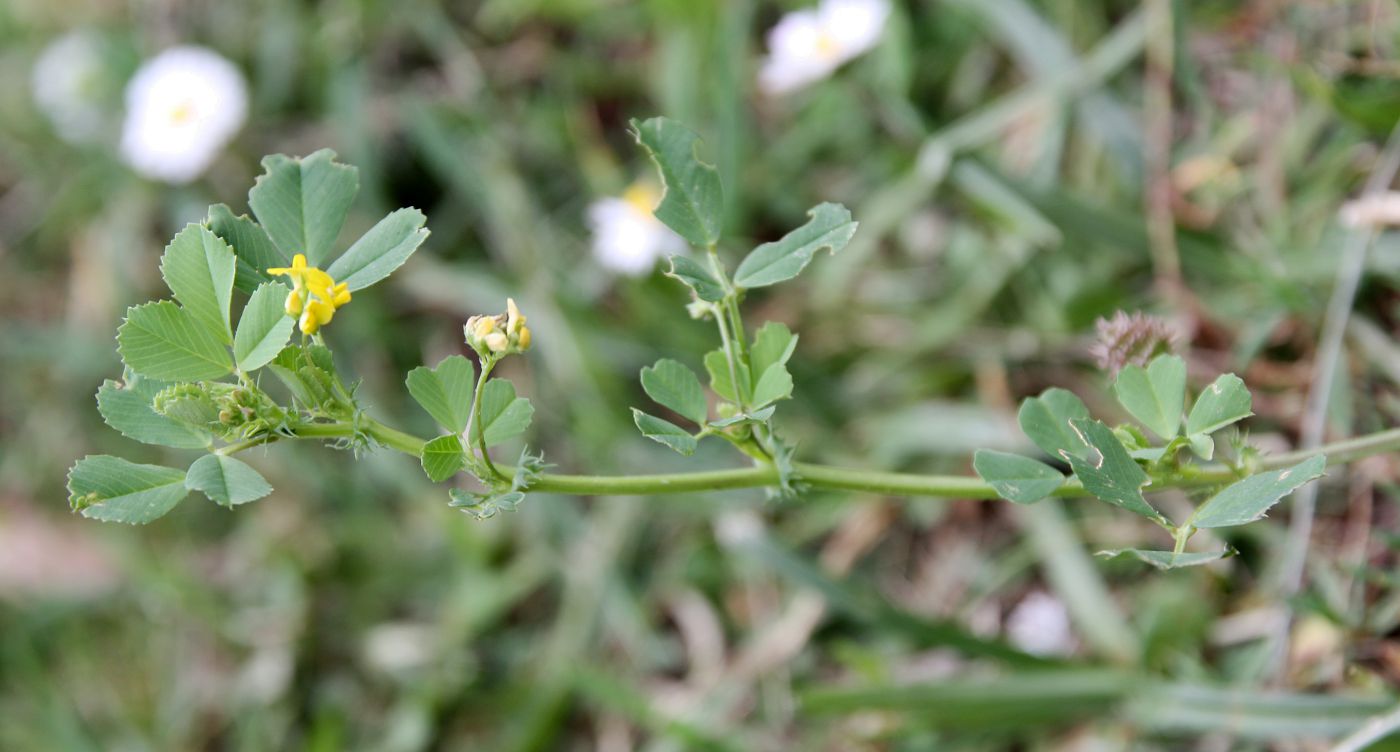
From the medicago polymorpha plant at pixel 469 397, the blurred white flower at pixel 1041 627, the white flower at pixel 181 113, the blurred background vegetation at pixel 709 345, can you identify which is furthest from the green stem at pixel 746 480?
the white flower at pixel 181 113

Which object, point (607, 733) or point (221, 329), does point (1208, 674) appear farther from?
point (221, 329)

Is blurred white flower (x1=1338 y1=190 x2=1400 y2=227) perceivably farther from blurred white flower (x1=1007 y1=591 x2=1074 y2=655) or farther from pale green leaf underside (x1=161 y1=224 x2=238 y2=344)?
pale green leaf underside (x1=161 y1=224 x2=238 y2=344)

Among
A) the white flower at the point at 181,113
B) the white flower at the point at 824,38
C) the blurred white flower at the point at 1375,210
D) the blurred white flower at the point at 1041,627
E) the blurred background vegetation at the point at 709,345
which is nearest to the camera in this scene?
the blurred white flower at the point at 1375,210

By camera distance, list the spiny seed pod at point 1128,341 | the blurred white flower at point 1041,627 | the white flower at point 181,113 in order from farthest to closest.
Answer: the white flower at point 181,113
the blurred white flower at point 1041,627
the spiny seed pod at point 1128,341

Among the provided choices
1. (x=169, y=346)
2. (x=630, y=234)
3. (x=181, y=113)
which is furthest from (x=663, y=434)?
(x=181, y=113)

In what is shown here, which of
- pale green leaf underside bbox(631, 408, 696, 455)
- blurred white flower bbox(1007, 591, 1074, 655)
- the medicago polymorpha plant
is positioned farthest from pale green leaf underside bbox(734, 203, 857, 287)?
blurred white flower bbox(1007, 591, 1074, 655)

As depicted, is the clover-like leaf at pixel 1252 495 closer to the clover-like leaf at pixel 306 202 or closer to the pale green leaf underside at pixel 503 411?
the pale green leaf underside at pixel 503 411

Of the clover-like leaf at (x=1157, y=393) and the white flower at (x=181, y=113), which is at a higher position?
the clover-like leaf at (x=1157, y=393)

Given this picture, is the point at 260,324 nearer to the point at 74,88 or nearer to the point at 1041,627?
the point at 1041,627
